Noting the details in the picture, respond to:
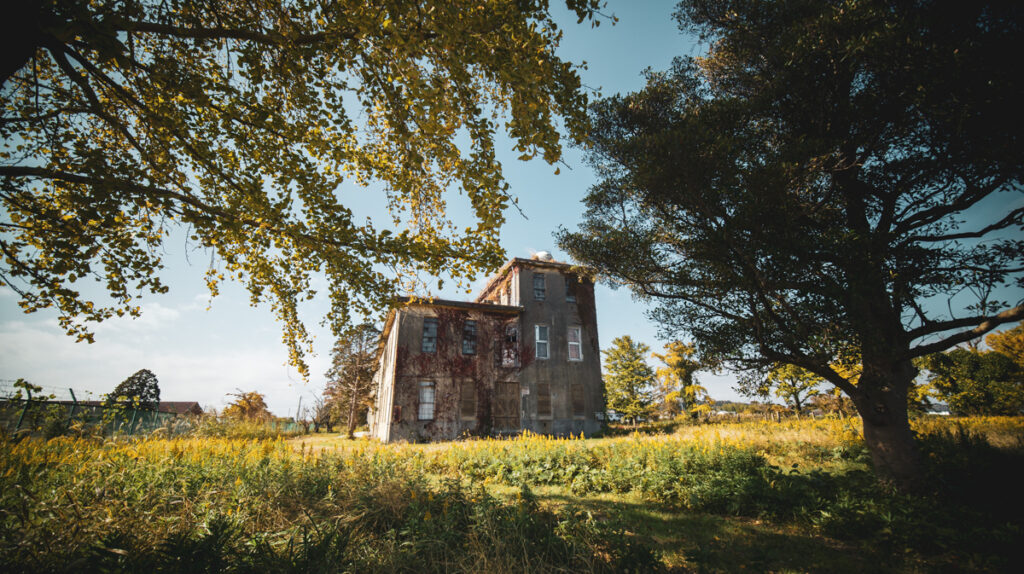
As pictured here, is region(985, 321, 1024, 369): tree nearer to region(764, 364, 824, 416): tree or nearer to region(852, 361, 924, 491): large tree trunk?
region(764, 364, 824, 416): tree

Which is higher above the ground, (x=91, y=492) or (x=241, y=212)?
(x=241, y=212)

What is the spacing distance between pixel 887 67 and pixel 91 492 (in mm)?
11826

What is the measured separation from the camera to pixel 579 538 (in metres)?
3.55

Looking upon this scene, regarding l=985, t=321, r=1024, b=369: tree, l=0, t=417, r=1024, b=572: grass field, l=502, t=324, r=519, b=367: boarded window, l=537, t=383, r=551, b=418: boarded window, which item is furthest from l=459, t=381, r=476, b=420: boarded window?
l=985, t=321, r=1024, b=369: tree

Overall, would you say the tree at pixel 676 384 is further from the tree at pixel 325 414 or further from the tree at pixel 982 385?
the tree at pixel 325 414

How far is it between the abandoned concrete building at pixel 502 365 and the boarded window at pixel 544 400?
0.05 metres

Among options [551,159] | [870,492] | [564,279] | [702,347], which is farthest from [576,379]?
[551,159]

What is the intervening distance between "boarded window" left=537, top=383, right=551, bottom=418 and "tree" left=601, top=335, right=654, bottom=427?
10983 millimetres

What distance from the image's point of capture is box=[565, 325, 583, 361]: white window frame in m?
20.6

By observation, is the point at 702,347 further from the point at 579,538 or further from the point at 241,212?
the point at 241,212

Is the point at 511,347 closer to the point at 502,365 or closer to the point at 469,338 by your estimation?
the point at 502,365

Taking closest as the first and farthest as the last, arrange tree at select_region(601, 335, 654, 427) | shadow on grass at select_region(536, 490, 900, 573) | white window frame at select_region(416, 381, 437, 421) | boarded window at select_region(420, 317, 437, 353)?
shadow on grass at select_region(536, 490, 900, 573)
white window frame at select_region(416, 381, 437, 421)
boarded window at select_region(420, 317, 437, 353)
tree at select_region(601, 335, 654, 427)

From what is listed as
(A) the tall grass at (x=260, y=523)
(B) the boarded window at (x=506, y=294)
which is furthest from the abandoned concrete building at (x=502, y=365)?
(A) the tall grass at (x=260, y=523)

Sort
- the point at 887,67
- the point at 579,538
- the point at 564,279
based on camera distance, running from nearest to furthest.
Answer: the point at 579,538
the point at 887,67
the point at 564,279
